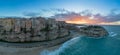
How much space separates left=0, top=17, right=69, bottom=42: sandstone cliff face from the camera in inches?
2998

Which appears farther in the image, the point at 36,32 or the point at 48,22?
the point at 48,22

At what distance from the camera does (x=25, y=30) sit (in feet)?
258

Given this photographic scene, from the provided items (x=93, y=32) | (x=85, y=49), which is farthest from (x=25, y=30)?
(x=93, y=32)

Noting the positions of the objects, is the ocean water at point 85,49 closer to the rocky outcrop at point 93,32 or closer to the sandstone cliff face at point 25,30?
the sandstone cliff face at point 25,30

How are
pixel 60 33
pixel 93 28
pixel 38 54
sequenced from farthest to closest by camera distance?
pixel 93 28 < pixel 60 33 < pixel 38 54

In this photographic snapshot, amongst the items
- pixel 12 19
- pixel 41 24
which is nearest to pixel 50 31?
pixel 41 24

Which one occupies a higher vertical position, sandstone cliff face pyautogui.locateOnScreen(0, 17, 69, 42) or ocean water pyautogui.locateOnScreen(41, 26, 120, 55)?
sandstone cliff face pyautogui.locateOnScreen(0, 17, 69, 42)

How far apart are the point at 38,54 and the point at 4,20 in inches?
1594

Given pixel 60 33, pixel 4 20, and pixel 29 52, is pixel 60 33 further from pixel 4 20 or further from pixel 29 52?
pixel 29 52

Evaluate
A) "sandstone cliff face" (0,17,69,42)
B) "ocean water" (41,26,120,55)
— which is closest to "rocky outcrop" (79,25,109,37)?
"sandstone cliff face" (0,17,69,42)

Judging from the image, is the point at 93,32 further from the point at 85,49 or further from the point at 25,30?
the point at 85,49

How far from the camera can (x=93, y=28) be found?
367ft

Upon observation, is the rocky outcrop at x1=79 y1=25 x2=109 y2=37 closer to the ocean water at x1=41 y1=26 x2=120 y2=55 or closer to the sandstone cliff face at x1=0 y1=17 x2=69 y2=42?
the sandstone cliff face at x1=0 y1=17 x2=69 y2=42

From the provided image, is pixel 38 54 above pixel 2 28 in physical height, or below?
below
